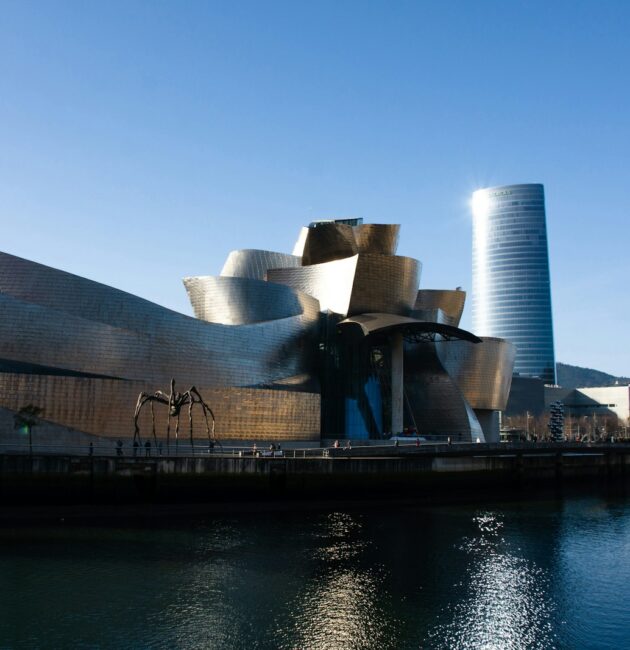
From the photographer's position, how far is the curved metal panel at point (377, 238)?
54812 millimetres

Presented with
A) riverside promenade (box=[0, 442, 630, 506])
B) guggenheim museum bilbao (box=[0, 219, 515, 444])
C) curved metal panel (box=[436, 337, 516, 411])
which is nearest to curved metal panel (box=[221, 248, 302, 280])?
guggenheim museum bilbao (box=[0, 219, 515, 444])

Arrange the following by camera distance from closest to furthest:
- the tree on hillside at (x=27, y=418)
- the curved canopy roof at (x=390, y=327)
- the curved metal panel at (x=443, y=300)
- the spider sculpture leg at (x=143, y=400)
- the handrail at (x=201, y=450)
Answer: the handrail at (x=201, y=450)
the tree on hillside at (x=27, y=418)
the spider sculpture leg at (x=143, y=400)
the curved canopy roof at (x=390, y=327)
the curved metal panel at (x=443, y=300)

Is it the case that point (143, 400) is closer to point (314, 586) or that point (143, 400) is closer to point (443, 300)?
point (314, 586)

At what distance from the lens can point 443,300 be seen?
60875 millimetres

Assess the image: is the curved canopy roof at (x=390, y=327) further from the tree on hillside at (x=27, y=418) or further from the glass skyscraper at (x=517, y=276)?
the glass skyscraper at (x=517, y=276)

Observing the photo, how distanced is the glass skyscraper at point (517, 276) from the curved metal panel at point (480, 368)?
100447 millimetres

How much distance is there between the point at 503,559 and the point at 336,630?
8.53 meters

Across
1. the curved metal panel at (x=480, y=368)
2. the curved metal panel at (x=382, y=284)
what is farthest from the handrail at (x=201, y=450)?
the curved metal panel at (x=480, y=368)

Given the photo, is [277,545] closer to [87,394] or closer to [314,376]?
[87,394]

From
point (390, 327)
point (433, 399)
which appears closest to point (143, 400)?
point (390, 327)

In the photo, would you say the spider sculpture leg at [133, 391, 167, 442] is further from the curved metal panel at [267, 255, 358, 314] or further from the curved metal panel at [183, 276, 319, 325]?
the curved metal panel at [267, 255, 358, 314]

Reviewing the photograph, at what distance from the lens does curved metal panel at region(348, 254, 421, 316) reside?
4953 centimetres

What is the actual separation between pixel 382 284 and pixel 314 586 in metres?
34.0

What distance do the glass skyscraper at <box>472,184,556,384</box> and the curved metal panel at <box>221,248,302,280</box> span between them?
109922 mm
